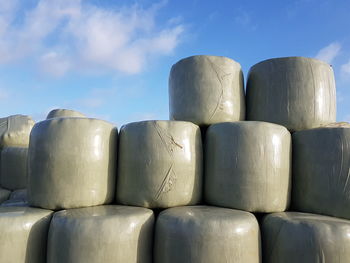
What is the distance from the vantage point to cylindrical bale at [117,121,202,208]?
4.94 feet

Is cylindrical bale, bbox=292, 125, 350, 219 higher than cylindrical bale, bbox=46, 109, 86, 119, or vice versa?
cylindrical bale, bbox=46, 109, 86, 119

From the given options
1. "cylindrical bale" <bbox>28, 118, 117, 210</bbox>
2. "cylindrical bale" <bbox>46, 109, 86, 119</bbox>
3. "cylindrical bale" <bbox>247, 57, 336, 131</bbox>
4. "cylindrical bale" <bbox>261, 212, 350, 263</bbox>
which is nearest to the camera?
"cylindrical bale" <bbox>261, 212, 350, 263</bbox>

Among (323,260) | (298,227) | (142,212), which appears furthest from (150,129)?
(323,260)

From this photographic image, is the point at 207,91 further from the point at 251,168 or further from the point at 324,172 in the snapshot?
the point at 324,172

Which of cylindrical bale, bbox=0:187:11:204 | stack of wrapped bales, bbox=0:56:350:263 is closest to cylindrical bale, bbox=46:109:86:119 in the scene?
cylindrical bale, bbox=0:187:11:204

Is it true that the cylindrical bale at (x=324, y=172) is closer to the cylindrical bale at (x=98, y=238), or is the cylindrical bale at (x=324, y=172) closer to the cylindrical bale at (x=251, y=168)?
the cylindrical bale at (x=251, y=168)

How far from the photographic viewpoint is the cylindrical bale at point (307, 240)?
125cm

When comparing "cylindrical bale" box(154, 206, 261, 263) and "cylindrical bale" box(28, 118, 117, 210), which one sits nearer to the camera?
"cylindrical bale" box(154, 206, 261, 263)

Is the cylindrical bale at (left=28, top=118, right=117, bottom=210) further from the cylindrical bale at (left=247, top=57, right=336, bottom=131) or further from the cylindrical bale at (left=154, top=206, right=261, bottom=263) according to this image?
the cylindrical bale at (left=247, top=57, right=336, bottom=131)

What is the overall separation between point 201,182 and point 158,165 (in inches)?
11.5

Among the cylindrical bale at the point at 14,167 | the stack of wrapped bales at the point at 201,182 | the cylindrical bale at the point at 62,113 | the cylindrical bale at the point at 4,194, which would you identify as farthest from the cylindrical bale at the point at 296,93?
the cylindrical bale at the point at 4,194

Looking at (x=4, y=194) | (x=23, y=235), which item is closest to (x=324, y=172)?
(x=23, y=235)

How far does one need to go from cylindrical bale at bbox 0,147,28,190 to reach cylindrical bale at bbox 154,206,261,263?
1.71m

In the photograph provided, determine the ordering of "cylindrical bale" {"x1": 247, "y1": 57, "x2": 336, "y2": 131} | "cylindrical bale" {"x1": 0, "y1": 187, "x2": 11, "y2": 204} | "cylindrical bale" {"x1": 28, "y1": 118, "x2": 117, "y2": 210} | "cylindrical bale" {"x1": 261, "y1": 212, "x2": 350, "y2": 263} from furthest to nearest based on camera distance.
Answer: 1. "cylindrical bale" {"x1": 0, "y1": 187, "x2": 11, "y2": 204}
2. "cylindrical bale" {"x1": 247, "y1": 57, "x2": 336, "y2": 131}
3. "cylindrical bale" {"x1": 28, "y1": 118, "x2": 117, "y2": 210}
4. "cylindrical bale" {"x1": 261, "y1": 212, "x2": 350, "y2": 263}
